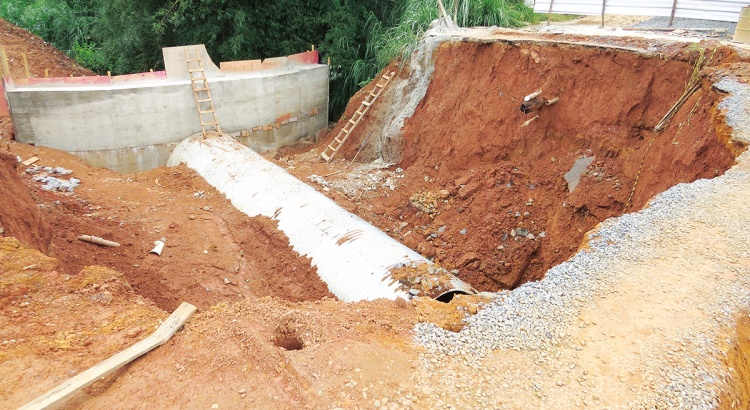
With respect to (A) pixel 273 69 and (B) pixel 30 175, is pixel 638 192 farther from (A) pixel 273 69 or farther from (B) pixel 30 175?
(B) pixel 30 175

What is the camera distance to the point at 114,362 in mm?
4543

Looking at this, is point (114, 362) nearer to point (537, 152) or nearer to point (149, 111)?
point (537, 152)

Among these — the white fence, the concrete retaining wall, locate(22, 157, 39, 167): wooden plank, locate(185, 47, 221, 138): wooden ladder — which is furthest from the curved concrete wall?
the white fence

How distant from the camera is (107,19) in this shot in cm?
1734

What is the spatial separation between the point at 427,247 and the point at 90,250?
634cm

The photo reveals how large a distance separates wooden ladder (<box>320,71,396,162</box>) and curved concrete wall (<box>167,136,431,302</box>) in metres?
3.01

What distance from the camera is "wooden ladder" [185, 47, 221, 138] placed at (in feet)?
46.6

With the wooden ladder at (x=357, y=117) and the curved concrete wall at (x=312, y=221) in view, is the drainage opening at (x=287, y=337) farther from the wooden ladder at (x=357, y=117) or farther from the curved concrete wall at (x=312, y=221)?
the wooden ladder at (x=357, y=117)

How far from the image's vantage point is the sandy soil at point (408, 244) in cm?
430

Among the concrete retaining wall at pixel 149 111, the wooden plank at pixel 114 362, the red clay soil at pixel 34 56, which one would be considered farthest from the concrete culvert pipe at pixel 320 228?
the red clay soil at pixel 34 56

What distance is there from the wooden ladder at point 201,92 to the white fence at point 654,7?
411 inches

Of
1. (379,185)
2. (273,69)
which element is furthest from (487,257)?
(273,69)

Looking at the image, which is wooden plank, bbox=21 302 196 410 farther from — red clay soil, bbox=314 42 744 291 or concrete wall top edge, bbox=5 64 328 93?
Result: concrete wall top edge, bbox=5 64 328 93

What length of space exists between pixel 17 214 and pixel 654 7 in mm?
15656
